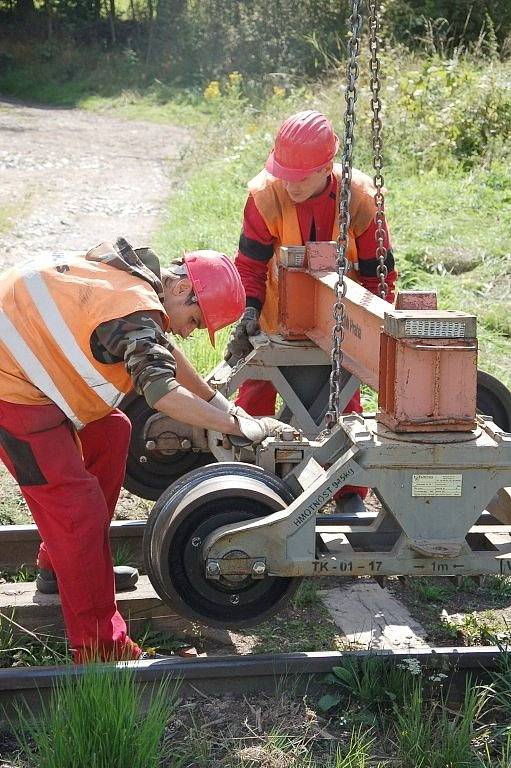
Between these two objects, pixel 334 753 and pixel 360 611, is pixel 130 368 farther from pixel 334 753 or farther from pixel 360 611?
pixel 360 611

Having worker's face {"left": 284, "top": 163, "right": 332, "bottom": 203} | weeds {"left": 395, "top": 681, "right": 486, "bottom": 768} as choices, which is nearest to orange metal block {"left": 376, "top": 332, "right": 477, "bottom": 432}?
weeds {"left": 395, "top": 681, "right": 486, "bottom": 768}

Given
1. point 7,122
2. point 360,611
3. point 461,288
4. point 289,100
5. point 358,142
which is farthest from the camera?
point 7,122

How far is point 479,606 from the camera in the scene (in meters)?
4.99

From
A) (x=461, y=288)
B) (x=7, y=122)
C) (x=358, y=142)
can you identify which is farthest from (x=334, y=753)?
(x=7, y=122)

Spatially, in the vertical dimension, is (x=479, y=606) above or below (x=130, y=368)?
below

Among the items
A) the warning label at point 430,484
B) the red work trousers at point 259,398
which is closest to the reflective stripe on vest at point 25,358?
the warning label at point 430,484

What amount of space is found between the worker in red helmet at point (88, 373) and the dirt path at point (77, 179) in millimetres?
2079

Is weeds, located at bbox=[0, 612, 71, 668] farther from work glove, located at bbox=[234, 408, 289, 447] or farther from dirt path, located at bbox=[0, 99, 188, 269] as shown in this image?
dirt path, located at bbox=[0, 99, 188, 269]

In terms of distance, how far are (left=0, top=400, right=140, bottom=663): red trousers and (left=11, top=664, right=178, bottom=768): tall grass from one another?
0.50 metres

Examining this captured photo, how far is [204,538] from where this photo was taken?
396 cm

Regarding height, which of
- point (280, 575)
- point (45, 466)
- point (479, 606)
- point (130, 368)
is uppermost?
point (130, 368)

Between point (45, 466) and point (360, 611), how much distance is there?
5.55ft

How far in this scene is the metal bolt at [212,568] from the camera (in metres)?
3.88

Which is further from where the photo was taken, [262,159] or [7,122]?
[7,122]
